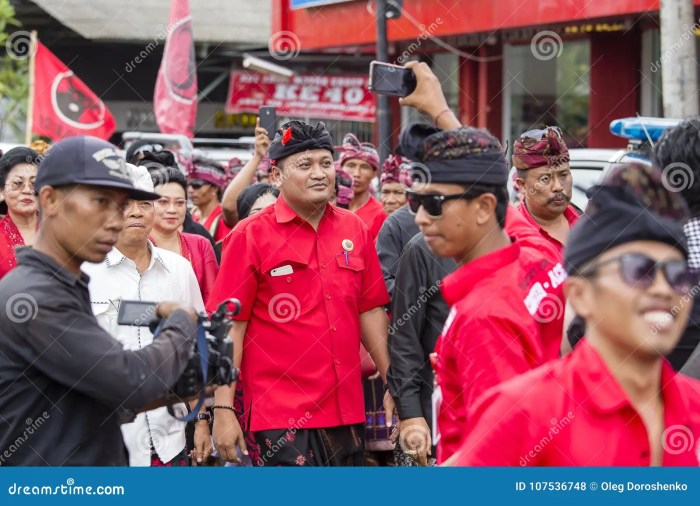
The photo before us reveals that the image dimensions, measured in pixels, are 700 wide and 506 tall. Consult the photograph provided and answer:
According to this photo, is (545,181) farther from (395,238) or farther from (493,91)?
(493,91)

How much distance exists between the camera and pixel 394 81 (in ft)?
15.5

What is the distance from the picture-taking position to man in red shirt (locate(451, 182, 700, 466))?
2.85m

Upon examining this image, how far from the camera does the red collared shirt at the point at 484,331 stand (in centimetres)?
362

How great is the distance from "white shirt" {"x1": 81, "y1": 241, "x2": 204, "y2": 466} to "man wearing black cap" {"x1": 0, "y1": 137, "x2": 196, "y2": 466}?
5.46ft

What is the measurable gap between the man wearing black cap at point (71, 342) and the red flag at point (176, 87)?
12488 millimetres

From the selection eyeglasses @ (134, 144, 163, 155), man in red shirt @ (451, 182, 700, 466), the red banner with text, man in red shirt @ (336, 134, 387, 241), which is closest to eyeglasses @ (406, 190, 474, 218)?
man in red shirt @ (451, 182, 700, 466)

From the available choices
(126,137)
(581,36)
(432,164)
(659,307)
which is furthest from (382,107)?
(659,307)

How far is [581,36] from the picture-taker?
17.8 m

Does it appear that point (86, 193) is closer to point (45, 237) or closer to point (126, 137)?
point (45, 237)

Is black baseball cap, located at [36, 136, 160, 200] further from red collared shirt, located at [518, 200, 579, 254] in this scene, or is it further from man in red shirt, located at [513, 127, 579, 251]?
man in red shirt, located at [513, 127, 579, 251]

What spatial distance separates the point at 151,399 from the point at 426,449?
2.14 m

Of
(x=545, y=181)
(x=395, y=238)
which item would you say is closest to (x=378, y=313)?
(x=545, y=181)

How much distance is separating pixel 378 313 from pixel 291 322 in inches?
19.3

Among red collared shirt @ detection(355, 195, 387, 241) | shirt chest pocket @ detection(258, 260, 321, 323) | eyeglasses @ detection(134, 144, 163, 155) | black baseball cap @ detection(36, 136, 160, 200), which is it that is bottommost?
shirt chest pocket @ detection(258, 260, 321, 323)
